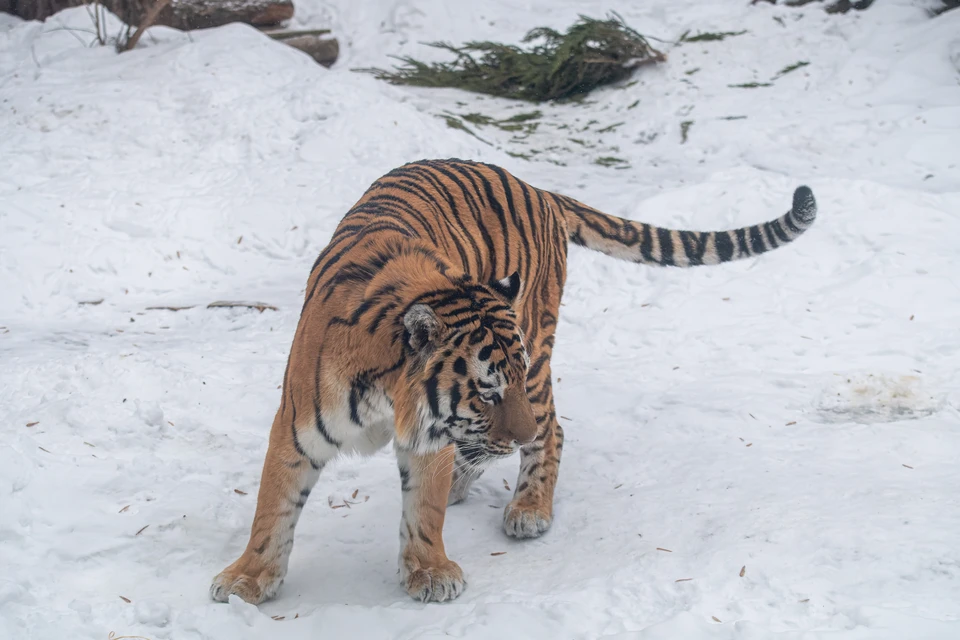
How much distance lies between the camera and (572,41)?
9.37 m

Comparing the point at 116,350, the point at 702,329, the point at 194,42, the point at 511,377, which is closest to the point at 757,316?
the point at 702,329

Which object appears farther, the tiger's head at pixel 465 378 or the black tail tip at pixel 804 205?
the black tail tip at pixel 804 205

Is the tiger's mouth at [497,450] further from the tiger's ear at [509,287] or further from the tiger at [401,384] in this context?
the tiger's ear at [509,287]

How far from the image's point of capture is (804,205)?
3982 mm

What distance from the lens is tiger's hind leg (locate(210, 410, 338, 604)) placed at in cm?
303

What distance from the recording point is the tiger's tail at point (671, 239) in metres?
4.12

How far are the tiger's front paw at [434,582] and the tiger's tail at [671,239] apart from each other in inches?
74.3

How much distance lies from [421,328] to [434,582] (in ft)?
3.45

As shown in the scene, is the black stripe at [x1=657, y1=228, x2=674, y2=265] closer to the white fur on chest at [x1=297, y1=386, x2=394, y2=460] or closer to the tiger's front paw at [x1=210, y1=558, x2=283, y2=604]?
the white fur on chest at [x1=297, y1=386, x2=394, y2=460]

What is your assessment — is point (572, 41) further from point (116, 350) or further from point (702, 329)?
point (116, 350)

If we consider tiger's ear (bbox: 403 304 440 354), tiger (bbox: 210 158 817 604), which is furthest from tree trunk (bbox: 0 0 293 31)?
tiger's ear (bbox: 403 304 440 354)

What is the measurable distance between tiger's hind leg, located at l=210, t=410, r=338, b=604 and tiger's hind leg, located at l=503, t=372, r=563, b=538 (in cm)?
108

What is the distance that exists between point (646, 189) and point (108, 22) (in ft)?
20.3

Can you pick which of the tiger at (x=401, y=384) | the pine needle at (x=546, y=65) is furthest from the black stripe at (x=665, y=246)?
the pine needle at (x=546, y=65)
